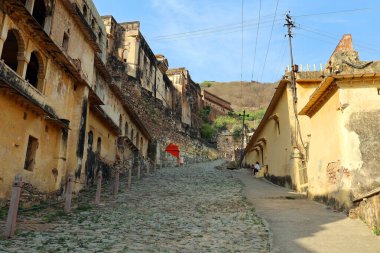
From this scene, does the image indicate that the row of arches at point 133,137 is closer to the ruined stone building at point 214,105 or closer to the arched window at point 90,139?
the arched window at point 90,139

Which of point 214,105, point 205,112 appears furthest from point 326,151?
point 214,105

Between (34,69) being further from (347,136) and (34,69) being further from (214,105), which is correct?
(214,105)

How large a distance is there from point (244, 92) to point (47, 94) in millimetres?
86922

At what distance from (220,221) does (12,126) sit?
21.4 feet

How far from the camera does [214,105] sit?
235 feet

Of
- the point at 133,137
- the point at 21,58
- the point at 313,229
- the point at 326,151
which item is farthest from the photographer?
the point at 133,137

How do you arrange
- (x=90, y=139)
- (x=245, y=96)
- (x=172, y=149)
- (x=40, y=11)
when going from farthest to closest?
(x=245, y=96) → (x=172, y=149) → (x=90, y=139) → (x=40, y=11)

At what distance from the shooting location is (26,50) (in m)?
11.2

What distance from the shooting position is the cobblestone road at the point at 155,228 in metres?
7.27

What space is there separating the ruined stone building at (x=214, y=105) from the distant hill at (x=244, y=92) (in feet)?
46.8

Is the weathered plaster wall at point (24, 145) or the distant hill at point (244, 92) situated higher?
the distant hill at point (244, 92)

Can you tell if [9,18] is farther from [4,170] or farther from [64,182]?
[64,182]

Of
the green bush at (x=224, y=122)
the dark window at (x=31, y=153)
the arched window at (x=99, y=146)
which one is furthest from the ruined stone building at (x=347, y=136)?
the green bush at (x=224, y=122)

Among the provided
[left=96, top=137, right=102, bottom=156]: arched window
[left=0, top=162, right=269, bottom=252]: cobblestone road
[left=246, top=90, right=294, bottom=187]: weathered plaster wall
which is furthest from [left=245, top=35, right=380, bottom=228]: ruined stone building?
[left=96, top=137, right=102, bottom=156]: arched window
